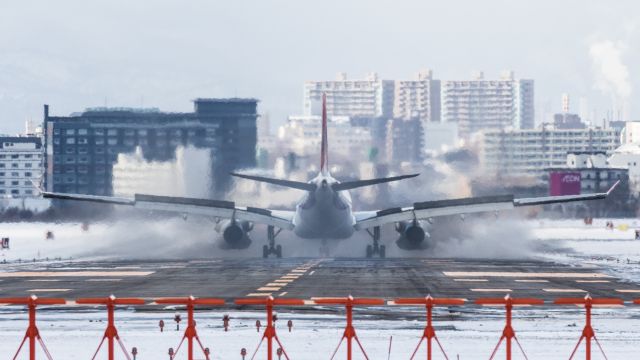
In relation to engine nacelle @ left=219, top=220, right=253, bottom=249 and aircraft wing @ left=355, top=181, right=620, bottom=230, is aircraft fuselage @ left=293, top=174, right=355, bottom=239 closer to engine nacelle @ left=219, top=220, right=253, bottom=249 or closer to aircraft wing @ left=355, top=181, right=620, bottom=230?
aircraft wing @ left=355, top=181, right=620, bottom=230

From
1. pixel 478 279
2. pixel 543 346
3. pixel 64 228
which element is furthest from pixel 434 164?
pixel 543 346

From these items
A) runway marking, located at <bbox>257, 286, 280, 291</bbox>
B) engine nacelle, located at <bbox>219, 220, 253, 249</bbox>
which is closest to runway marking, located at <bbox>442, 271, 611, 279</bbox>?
runway marking, located at <bbox>257, 286, 280, 291</bbox>

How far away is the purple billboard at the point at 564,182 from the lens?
596ft

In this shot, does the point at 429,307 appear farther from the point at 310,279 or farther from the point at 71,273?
the point at 71,273

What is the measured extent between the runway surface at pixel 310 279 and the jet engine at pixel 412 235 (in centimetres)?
429

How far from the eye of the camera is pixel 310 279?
50.1 meters

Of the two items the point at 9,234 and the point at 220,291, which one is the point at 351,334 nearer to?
the point at 220,291

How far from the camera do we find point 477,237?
83.2m

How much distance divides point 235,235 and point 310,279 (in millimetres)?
21753

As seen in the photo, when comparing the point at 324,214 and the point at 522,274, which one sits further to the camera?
the point at 324,214

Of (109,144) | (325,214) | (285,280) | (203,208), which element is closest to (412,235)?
(325,214)

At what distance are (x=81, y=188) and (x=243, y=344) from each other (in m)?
160

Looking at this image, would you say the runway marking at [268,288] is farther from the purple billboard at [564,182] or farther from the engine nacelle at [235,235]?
the purple billboard at [564,182]

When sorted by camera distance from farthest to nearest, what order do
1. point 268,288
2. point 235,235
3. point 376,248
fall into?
1. point 376,248
2. point 235,235
3. point 268,288
